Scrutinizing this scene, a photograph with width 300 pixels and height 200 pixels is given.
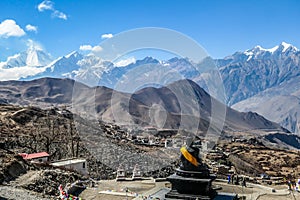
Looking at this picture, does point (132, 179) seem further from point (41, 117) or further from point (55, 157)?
point (41, 117)

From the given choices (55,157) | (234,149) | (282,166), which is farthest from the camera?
(234,149)

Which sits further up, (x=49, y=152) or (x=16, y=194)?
(x=16, y=194)

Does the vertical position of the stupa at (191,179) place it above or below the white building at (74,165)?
above

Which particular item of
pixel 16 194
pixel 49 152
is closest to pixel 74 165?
pixel 49 152

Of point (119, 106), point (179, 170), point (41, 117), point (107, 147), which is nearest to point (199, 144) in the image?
point (179, 170)

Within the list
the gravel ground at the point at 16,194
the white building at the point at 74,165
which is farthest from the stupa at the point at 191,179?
the white building at the point at 74,165

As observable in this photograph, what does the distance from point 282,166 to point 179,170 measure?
43.0 m

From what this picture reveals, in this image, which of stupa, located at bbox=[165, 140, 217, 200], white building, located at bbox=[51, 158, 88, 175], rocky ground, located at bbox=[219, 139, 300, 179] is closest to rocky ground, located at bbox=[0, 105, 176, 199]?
white building, located at bbox=[51, 158, 88, 175]

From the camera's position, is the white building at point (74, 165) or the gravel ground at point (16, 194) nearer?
the gravel ground at point (16, 194)

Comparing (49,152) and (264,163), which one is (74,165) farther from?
(264,163)

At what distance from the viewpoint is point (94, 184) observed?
75.9 ft

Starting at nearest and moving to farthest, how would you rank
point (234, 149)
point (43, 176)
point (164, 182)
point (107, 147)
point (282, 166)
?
1. point (43, 176)
2. point (164, 182)
3. point (107, 147)
4. point (282, 166)
5. point (234, 149)

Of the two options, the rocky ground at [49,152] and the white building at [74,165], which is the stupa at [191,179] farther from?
the white building at [74,165]

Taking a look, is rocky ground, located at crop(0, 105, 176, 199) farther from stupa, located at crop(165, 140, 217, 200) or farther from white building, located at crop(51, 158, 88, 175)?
stupa, located at crop(165, 140, 217, 200)
